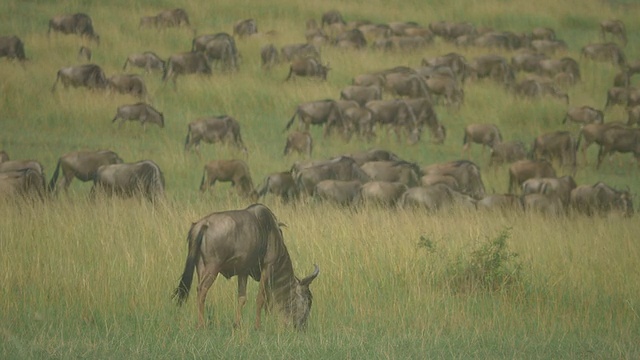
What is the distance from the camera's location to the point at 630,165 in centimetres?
2173

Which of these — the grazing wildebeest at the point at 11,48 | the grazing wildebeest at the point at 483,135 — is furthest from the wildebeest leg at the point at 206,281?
the grazing wildebeest at the point at 11,48

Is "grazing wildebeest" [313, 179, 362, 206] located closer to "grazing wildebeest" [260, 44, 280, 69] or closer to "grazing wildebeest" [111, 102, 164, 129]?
"grazing wildebeest" [111, 102, 164, 129]

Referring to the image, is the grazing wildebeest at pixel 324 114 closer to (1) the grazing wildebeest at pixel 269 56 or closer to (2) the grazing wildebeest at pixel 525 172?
(2) the grazing wildebeest at pixel 525 172

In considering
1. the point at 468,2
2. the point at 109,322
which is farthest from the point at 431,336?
the point at 468,2

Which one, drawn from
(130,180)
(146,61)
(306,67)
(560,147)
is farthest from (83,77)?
(560,147)

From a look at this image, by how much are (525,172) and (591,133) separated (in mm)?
3780

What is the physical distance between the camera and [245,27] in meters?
31.3

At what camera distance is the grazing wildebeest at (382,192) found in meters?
15.1

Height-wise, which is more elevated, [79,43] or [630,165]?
[79,43]

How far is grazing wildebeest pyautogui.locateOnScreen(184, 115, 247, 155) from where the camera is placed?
19938 mm

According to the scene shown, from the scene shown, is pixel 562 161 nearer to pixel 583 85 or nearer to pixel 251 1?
pixel 583 85

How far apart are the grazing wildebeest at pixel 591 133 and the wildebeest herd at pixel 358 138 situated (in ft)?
0.09

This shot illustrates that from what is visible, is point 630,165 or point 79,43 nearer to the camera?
point 630,165

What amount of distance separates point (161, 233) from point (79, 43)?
17.3 metres
